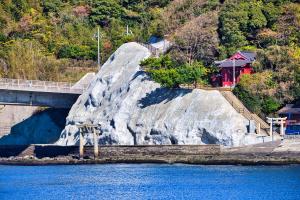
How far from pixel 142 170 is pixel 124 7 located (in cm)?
5563

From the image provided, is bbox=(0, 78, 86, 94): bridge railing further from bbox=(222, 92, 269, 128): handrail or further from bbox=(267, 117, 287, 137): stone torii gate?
bbox=(267, 117, 287, 137): stone torii gate

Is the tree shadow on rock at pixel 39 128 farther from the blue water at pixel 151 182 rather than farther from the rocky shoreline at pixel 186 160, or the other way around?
the blue water at pixel 151 182

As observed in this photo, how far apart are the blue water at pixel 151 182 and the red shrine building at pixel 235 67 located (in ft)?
56.3

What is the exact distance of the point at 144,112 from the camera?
89688 millimetres

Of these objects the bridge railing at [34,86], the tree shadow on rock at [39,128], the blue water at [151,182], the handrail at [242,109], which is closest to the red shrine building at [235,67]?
the handrail at [242,109]

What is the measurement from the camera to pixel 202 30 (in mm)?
100125

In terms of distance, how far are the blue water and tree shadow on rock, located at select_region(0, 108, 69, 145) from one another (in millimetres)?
20547

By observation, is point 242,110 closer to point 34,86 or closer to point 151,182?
point 34,86

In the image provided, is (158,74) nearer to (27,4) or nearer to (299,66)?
(299,66)

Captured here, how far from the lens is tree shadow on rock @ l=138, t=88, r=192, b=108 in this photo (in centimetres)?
8956

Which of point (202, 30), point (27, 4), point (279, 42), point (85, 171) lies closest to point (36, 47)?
point (27, 4)

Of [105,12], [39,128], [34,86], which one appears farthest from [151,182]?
[105,12]

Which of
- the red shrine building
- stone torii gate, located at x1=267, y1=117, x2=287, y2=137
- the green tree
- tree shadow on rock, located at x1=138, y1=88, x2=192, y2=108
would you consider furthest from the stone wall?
the green tree

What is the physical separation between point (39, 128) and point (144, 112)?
1755 cm
